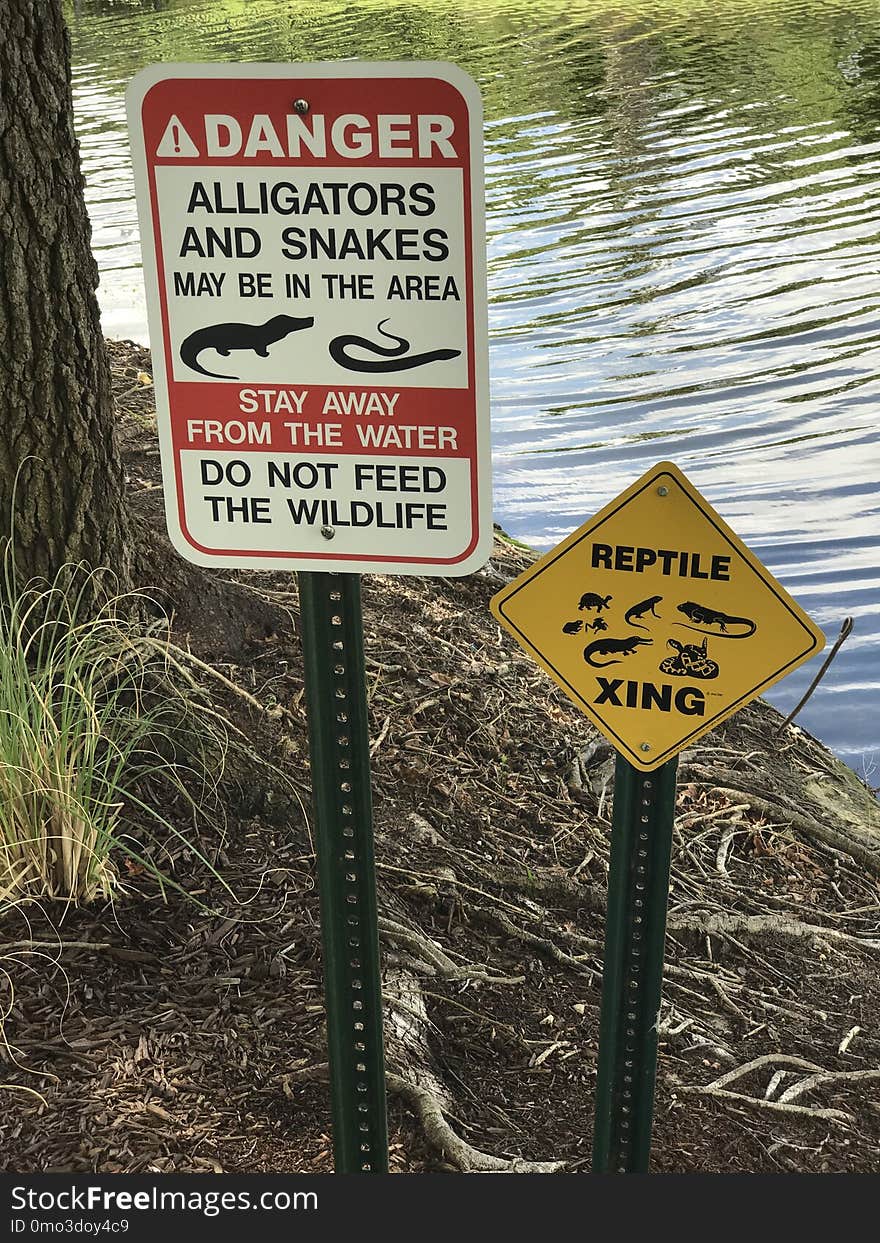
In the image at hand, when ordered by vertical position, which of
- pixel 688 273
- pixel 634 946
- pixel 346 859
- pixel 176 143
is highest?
pixel 176 143

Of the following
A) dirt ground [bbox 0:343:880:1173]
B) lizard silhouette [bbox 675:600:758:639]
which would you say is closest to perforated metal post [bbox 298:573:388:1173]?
lizard silhouette [bbox 675:600:758:639]

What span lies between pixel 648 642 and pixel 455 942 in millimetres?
1596

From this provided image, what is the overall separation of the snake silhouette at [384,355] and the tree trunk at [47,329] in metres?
1.75

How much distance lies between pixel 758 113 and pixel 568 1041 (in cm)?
1451

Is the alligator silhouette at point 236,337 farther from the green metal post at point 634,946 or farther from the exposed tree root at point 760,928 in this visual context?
the exposed tree root at point 760,928

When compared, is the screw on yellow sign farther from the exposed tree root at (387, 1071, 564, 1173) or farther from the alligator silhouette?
the exposed tree root at (387, 1071, 564, 1173)

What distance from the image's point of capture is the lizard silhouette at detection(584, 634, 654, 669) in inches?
82.1

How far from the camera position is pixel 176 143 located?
1790 millimetres

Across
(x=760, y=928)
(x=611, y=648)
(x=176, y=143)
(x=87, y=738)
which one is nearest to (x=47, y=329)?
(x=87, y=738)

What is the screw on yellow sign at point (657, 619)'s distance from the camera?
2025 mm

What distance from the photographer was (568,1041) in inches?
128

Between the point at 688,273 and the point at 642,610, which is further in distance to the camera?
the point at 688,273

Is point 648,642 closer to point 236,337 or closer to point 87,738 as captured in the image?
point 236,337

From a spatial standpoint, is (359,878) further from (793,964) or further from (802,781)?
(802,781)
